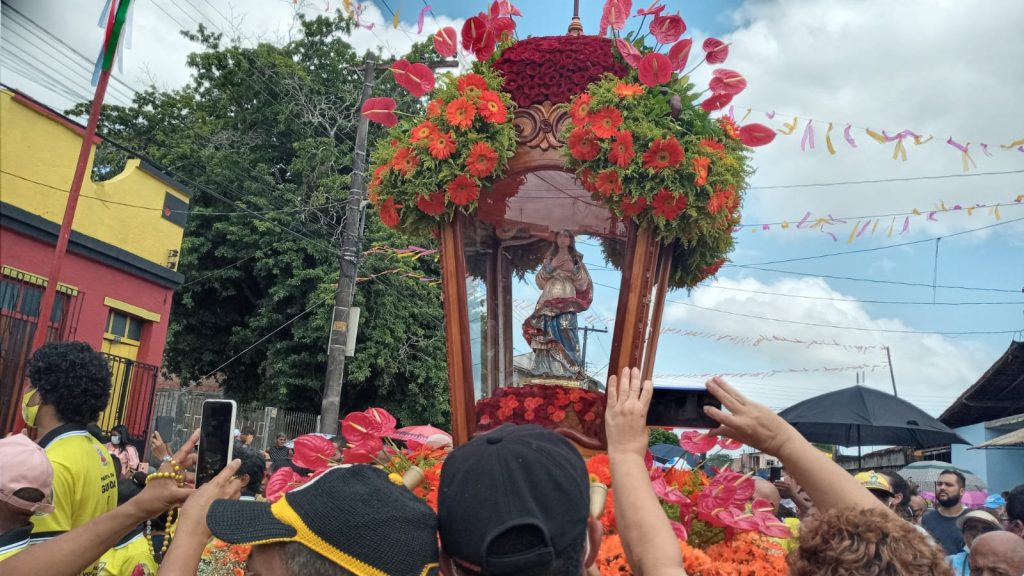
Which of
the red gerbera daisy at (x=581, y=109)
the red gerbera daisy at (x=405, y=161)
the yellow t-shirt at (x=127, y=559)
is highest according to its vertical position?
the red gerbera daisy at (x=581, y=109)

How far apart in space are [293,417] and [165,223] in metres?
6.92

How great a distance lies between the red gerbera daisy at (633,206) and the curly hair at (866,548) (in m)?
1.70

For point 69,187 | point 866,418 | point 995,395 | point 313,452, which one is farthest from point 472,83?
point 995,395

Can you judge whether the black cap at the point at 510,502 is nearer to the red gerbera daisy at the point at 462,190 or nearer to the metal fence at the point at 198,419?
the red gerbera daisy at the point at 462,190

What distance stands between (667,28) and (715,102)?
404mm

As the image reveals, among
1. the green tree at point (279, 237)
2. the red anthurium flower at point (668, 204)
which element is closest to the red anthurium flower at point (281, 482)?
the red anthurium flower at point (668, 204)

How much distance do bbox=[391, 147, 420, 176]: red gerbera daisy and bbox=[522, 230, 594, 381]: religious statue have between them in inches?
35.2

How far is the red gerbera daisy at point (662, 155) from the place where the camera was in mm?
3172

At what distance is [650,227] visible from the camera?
3350 mm

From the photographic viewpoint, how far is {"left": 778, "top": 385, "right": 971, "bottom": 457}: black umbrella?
26.6ft

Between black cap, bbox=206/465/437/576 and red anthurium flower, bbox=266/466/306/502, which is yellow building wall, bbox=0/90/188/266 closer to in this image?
red anthurium flower, bbox=266/466/306/502

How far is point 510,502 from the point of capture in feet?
5.08

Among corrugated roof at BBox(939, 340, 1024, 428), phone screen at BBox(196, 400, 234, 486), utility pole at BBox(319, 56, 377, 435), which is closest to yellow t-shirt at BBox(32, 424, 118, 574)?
phone screen at BBox(196, 400, 234, 486)

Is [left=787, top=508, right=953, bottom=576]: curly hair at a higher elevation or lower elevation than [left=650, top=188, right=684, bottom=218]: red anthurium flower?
lower
